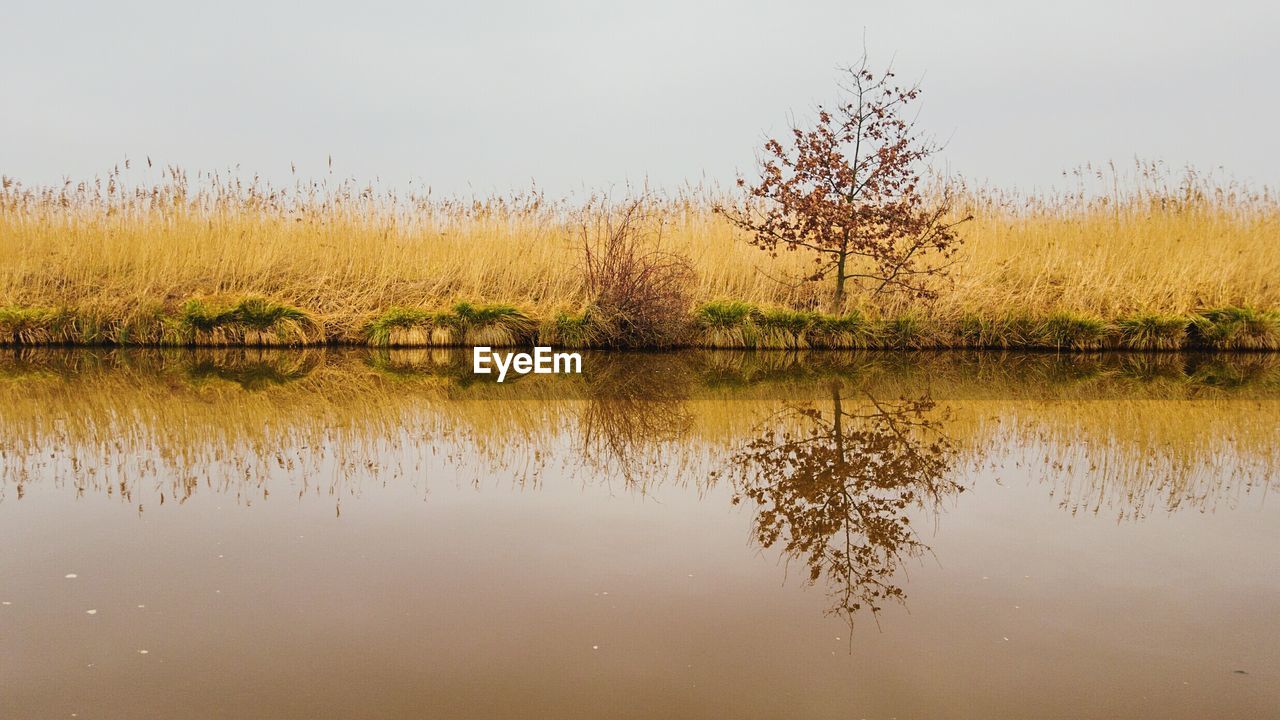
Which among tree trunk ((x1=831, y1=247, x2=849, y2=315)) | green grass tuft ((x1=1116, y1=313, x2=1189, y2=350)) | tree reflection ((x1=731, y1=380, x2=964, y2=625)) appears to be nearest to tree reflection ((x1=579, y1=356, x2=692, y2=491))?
tree reflection ((x1=731, y1=380, x2=964, y2=625))

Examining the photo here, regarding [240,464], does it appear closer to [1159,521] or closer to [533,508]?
[533,508]

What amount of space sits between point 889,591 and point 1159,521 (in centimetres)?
182

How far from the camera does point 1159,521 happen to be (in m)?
4.48

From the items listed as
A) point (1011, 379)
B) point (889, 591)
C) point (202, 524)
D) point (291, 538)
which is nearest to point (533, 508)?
point (291, 538)

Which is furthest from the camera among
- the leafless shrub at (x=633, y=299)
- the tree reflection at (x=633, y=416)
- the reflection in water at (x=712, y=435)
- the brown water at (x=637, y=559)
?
the leafless shrub at (x=633, y=299)

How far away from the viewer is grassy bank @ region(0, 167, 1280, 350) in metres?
12.4

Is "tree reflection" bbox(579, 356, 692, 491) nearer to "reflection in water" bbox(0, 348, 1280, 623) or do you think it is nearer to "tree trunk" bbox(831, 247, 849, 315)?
"reflection in water" bbox(0, 348, 1280, 623)

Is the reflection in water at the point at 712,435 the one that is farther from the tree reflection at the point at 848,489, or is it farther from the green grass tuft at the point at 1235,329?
the green grass tuft at the point at 1235,329

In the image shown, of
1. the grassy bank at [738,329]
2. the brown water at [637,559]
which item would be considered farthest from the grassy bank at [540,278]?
the brown water at [637,559]

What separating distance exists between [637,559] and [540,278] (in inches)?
389

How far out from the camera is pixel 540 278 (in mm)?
13414

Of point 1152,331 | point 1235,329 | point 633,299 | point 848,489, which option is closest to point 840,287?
point 633,299

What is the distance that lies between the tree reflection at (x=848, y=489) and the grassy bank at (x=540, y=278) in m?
5.70

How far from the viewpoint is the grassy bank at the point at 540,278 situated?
12367mm
